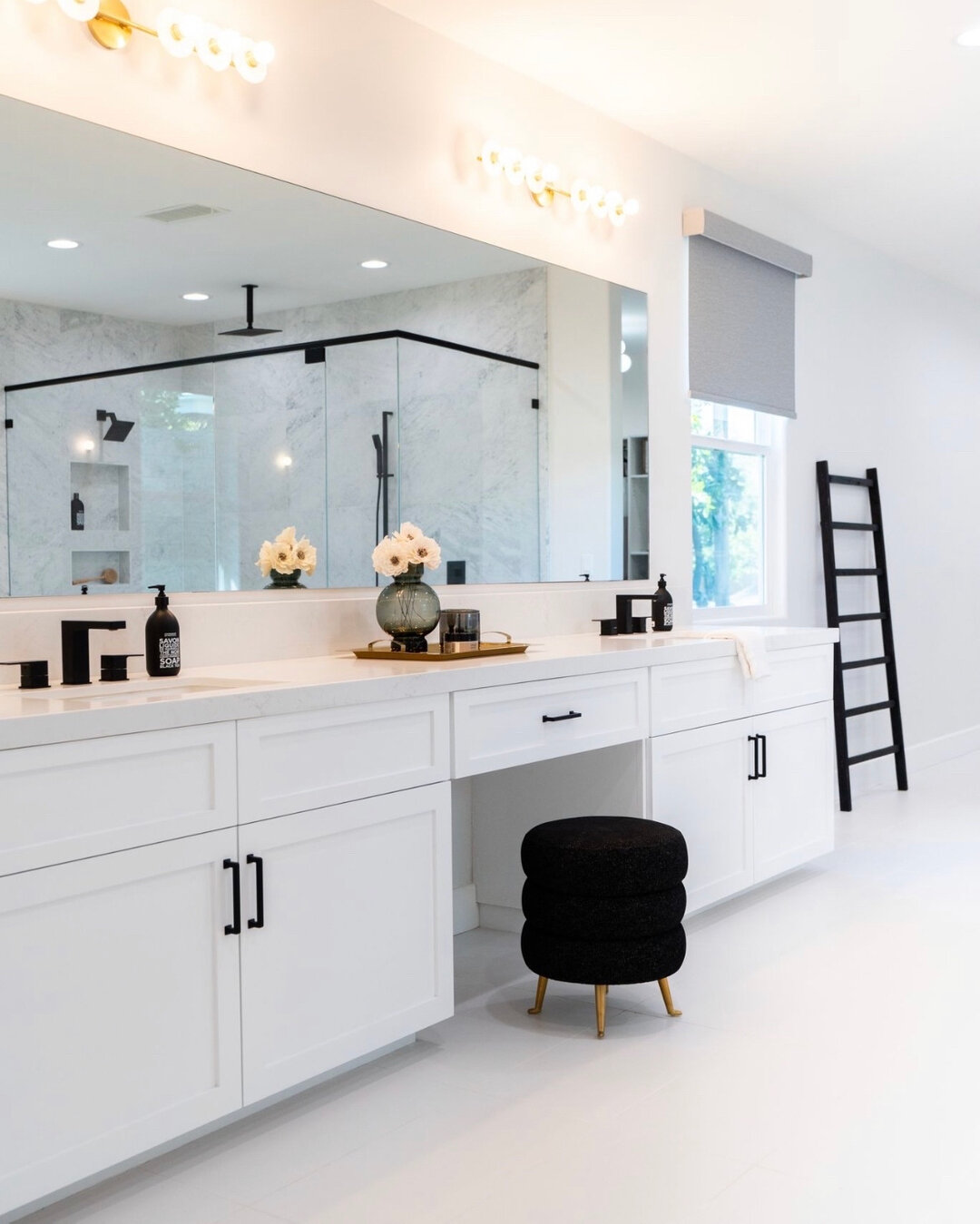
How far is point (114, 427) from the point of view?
259 centimetres

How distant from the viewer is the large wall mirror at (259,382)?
2.45m

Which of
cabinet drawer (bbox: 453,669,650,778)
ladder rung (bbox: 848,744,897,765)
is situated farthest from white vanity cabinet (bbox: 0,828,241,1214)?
ladder rung (bbox: 848,744,897,765)

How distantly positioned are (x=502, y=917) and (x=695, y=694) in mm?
856

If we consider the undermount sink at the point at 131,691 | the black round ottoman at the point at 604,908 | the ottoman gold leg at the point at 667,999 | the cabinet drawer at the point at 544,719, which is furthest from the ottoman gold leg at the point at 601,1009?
the undermount sink at the point at 131,691

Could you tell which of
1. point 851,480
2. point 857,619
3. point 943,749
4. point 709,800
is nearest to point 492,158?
point 709,800

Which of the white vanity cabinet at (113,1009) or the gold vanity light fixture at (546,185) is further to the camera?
the gold vanity light fixture at (546,185)

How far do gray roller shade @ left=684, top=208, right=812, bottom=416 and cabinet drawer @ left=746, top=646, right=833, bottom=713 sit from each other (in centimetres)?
107

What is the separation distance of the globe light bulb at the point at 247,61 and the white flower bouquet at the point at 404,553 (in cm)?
110

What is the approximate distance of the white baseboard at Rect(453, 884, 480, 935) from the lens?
3564 mm

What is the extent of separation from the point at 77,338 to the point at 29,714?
0.99m

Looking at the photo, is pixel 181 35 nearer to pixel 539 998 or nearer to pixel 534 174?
pixel 534 174

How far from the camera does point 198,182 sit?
2.75 metres

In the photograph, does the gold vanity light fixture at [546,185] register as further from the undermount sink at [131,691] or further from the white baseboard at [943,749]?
the white baseboard at [943,749]

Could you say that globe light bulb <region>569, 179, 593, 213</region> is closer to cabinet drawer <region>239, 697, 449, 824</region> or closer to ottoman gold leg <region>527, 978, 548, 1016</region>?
cabinet drawer <region>239, 697, 449, 824</region>
